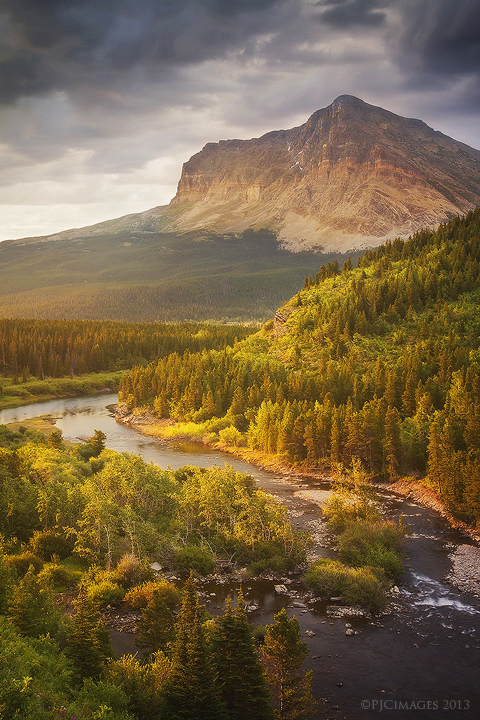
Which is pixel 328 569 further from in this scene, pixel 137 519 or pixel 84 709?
pixel 84 709

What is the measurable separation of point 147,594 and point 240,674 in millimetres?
15917

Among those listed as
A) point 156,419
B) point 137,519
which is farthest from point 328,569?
point 156,419

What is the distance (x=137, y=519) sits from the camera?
50750 mm

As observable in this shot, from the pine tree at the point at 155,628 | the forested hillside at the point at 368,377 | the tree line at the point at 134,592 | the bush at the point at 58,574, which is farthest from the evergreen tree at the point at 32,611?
the forested hillside at the point at 368,377

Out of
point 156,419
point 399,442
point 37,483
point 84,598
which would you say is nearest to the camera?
point 84,598

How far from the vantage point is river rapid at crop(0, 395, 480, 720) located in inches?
1264

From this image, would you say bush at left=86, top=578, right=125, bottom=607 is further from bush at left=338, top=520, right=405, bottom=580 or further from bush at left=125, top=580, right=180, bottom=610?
bush at left=338, top=520, right=405, bottom=580

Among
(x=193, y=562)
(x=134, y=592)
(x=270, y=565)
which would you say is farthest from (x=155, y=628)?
(x=270, y=565)

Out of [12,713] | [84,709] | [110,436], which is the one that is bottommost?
[110,436]

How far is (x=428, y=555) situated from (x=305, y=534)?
1175 cm

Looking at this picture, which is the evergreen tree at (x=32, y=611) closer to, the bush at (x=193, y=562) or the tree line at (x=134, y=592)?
the tree line at (x=134, y=592)

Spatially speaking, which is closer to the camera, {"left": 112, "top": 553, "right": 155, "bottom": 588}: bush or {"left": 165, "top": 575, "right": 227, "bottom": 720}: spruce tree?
{"left": 165, "top": 575, "right": 227, "bottom": 720}: spruce tree

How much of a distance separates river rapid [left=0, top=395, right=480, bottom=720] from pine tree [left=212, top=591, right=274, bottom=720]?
21.2ft

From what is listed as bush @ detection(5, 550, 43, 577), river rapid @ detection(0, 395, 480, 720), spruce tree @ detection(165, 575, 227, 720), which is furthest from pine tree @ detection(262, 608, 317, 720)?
bush @ detection(5, 550, 43, 577)
